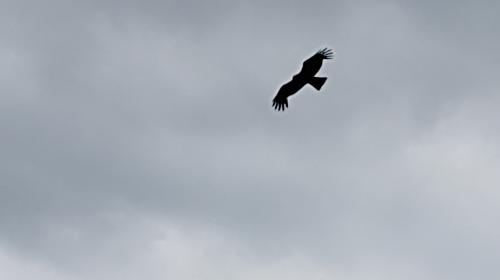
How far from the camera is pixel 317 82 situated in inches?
1499

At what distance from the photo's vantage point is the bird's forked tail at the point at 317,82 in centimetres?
3772

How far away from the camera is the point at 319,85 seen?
3781cm

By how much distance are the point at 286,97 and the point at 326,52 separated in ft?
12.0

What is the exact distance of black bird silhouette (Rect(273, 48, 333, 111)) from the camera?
38.2m

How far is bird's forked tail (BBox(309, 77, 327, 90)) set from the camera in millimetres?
37719

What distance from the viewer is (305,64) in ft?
127

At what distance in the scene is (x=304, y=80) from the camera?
39.1 meters

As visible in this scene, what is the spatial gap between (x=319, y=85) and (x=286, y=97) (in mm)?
2862

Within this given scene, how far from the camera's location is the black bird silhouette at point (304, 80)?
38.2m

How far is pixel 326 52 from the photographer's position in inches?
1512

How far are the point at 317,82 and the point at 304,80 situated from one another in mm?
1236

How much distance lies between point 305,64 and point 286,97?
2.43 meters
